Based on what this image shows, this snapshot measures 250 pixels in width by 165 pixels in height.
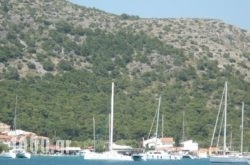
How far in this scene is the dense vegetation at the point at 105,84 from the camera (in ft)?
397

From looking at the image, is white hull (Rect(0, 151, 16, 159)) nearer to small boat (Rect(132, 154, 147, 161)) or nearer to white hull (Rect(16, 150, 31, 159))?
white hull (Rect(16, 150, 31, 159))

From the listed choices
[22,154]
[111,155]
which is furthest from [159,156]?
[111,155]

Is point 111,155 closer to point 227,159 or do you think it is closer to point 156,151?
point 227,159

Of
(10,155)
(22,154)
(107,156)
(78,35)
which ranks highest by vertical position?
(78,35)

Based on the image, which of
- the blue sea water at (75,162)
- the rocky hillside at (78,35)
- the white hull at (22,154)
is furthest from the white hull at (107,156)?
the rocky hillside at (78,35)

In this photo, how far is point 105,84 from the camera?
13562cm

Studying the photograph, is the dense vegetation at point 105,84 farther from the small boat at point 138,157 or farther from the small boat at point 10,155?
the small boat at point 138,157

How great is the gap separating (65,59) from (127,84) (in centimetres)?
1107

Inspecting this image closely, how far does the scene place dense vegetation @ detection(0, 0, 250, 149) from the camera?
121 m

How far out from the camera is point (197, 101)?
132750 millimetres

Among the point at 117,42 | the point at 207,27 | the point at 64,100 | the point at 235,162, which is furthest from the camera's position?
the point at 207,27

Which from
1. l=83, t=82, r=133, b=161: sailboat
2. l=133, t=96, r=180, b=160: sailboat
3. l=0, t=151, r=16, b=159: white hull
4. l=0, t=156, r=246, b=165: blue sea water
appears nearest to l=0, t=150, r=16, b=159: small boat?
l=0, t=151, r=16, b=159: white hull

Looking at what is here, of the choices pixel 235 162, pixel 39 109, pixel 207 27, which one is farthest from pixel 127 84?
pixel 235 162

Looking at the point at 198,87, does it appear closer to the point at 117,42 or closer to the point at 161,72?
the point at 161,72
